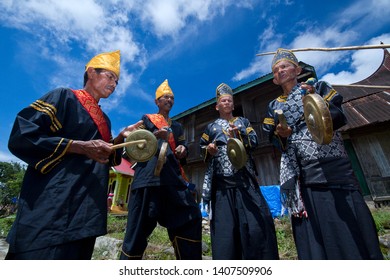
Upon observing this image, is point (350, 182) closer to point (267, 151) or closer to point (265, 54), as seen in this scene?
point (265, 54)

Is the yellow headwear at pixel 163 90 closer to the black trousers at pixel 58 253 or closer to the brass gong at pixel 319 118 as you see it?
the brass gong at pixel 319 118

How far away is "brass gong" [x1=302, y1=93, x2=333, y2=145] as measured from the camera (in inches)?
67.6

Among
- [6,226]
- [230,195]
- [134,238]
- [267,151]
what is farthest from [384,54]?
[6,226]

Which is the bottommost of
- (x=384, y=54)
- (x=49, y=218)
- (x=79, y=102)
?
(x=49, y=218)

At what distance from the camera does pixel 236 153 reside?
2.81m

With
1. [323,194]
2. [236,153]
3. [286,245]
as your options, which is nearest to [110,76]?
[236,153]

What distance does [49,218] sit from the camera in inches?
61.5

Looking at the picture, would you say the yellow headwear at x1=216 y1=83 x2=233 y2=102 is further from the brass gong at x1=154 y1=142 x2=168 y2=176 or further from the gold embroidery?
the gold embroidery

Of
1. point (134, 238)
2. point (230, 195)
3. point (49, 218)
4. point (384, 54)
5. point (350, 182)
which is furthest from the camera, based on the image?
point (384, 54)

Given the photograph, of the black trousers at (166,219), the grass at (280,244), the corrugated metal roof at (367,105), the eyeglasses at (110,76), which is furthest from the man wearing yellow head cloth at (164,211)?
the corrugated metal roof at (367,105)

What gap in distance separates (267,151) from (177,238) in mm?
8110

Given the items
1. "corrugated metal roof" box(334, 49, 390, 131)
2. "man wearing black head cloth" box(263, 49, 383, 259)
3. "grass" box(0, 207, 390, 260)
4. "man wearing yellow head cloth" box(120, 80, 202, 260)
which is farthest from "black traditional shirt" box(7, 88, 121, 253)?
"corrugated metal roof" box(334, 49, 390, 131)

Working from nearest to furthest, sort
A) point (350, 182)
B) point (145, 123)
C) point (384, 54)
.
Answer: point (350, 182) < point (145, 123) < point (384, 54)

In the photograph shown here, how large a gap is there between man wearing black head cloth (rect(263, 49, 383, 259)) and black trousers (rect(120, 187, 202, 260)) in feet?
3.88
